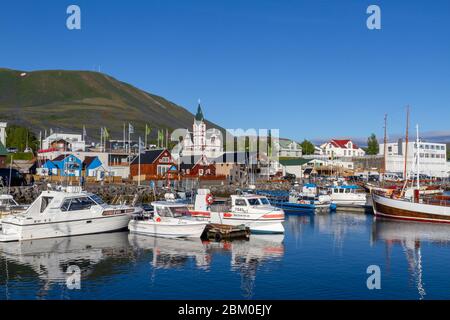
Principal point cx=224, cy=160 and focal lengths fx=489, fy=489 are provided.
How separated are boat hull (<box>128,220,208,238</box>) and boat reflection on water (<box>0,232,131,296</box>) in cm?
158

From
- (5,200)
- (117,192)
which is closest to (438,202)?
(117,192)

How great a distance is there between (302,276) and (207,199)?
1719 cm

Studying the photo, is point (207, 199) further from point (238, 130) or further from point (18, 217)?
point (238, 130)

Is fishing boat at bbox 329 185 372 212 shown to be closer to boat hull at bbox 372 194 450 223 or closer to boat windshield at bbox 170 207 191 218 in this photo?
boat hull at bbox 372 194 450 223

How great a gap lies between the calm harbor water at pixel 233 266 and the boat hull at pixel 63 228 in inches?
31.3

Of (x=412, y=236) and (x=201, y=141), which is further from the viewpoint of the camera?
(x=201, y=141)

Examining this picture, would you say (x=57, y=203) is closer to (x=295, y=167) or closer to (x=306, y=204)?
(x=306, y=204)

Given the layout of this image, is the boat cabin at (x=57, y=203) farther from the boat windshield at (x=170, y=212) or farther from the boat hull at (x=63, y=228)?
the boat windshield at (x=170, y=212)

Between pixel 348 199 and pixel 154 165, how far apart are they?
116 feet

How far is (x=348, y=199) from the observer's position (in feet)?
215

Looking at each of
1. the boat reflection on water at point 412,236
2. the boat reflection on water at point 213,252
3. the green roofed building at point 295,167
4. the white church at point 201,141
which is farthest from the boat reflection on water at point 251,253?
the green roofed building at point 295,167

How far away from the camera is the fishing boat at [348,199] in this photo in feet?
203

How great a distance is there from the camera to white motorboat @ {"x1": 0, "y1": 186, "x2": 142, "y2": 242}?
35.3 meters

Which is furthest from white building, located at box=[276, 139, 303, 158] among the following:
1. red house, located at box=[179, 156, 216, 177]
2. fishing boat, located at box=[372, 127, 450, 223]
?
fishing boat, located at box=[372, 127, 450, 223]
